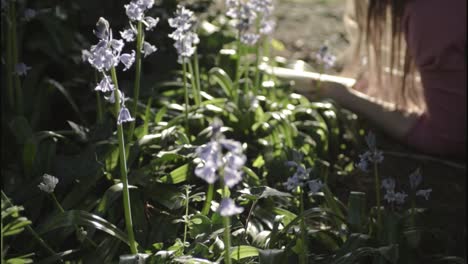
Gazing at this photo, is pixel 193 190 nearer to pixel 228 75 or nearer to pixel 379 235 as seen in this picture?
pixel 379 235

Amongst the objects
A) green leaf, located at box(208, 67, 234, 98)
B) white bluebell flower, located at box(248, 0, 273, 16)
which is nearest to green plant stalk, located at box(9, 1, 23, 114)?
green leaf, located at box(208, 67, 234, 98)

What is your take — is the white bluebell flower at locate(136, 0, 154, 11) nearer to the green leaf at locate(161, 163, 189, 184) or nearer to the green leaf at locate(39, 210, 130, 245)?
the green leaf at locate(39, 210, 130, 245)

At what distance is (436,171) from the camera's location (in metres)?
3.66

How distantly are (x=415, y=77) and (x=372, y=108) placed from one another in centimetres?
40

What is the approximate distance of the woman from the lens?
144 inches

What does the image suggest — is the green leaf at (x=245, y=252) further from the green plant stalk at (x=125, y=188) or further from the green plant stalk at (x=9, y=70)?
the green plant stalk at (x=9, y=70)

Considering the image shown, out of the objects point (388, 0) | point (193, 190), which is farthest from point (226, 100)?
point (388, 0)

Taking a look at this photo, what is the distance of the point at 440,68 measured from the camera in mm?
3736

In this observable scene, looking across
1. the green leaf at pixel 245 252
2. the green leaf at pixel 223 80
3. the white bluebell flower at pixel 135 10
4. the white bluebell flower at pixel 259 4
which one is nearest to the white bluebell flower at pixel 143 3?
the white bluebell flower at pixel 135 10

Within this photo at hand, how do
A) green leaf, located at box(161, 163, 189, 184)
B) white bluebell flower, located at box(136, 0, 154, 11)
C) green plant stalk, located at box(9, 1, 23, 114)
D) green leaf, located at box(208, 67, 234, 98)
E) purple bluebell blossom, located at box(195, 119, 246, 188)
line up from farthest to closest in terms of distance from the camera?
green leaf, located at box(208, 67, 234, 98) < green plant stalk, located at box(9, 1, 23, 114) < green leaf, located at box(161, 163, 189, 184) < white bluebell flower, located at box(136, 0, 154, 11) < purple bluebell blossom, located at box(195, 119, 246, 188)

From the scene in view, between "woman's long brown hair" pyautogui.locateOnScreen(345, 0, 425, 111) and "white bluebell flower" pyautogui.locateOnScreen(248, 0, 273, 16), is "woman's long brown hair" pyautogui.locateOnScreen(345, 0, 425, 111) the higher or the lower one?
the lower one

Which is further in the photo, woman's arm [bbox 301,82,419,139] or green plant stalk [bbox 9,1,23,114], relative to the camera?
woman's arm [bbox 301,82,419,139]

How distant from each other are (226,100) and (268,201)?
0.72 metres

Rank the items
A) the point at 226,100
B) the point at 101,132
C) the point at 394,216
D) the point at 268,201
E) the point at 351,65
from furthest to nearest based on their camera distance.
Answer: the point at 351,65 → the point at 226,100 → the point at 101,132 → the point at 268,201 → the point at 394,216
